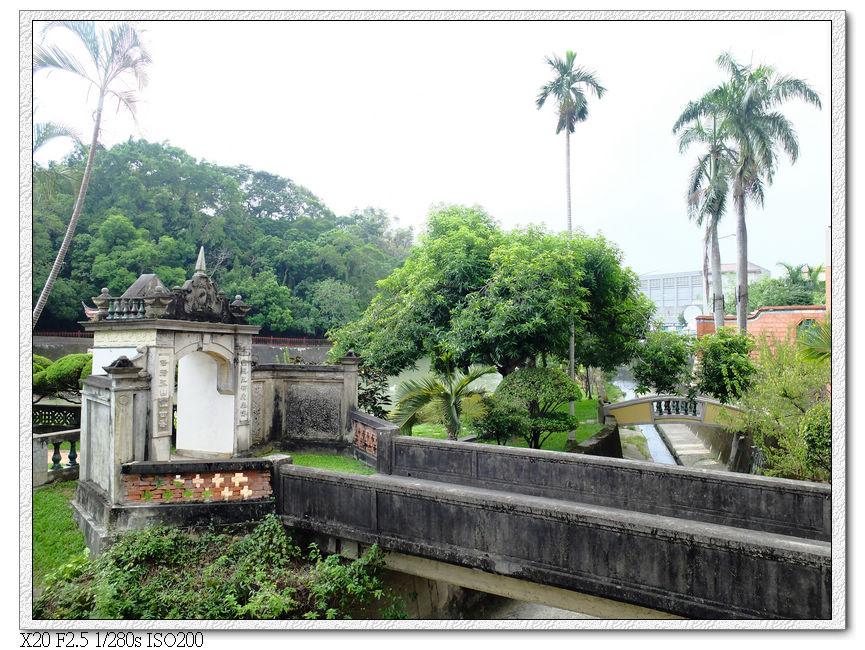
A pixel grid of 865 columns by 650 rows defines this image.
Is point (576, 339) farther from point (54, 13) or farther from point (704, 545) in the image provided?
point (54, 13)

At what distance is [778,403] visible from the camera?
6.34m

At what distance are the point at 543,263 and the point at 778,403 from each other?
3.65 metres

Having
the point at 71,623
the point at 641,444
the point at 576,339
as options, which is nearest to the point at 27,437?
the point at 71,623

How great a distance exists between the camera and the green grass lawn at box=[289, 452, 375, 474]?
24.1ft

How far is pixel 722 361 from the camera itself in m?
9.35

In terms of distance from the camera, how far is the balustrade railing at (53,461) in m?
6.04

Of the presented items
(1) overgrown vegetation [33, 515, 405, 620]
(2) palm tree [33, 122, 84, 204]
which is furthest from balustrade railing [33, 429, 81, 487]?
(2) palm tree [33, 122, 84, 204]

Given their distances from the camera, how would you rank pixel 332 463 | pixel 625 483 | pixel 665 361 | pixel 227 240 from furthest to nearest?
1. pixel 227 240
2. pixel 665 361
3. pixel 332 463
4. pixel 625 483

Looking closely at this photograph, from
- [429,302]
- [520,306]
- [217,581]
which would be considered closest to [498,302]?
[520,306]

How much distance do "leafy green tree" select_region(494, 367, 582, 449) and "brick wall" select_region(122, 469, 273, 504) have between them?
4391mm

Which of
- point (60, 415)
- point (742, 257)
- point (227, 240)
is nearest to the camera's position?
point (60, 415)

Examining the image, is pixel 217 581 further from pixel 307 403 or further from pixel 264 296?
pixel 264 296

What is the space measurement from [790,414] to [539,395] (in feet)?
10.9

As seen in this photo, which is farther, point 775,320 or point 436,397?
point 775,320
